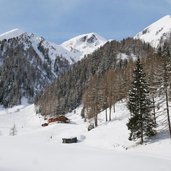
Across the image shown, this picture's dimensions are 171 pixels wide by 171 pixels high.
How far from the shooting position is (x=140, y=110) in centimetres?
5156

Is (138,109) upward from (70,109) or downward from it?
downward

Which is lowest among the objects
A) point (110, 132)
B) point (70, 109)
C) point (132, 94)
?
point (110, 132)

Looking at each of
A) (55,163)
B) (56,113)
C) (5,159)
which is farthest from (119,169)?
(56,113)

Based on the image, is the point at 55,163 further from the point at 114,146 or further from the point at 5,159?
the point at 114,146

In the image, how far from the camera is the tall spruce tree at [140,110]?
1996 inches

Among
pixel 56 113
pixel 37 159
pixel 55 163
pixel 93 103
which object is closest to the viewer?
pixel 55 163

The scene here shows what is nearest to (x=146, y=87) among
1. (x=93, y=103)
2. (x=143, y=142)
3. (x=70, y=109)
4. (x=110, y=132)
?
(x=143, y=142)

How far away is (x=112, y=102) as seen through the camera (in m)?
81.2

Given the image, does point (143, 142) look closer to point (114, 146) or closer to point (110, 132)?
point (114, 146)

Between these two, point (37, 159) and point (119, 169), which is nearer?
point (119, 169)

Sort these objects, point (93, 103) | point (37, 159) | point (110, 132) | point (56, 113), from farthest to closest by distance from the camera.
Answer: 1. point (56, 113)
2. point (93, 103)
3. point (110, 132)
4. point (37, 159)

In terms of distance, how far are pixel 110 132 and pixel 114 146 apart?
321 inches

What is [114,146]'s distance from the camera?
176 feet

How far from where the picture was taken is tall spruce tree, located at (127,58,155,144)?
50688 mm
